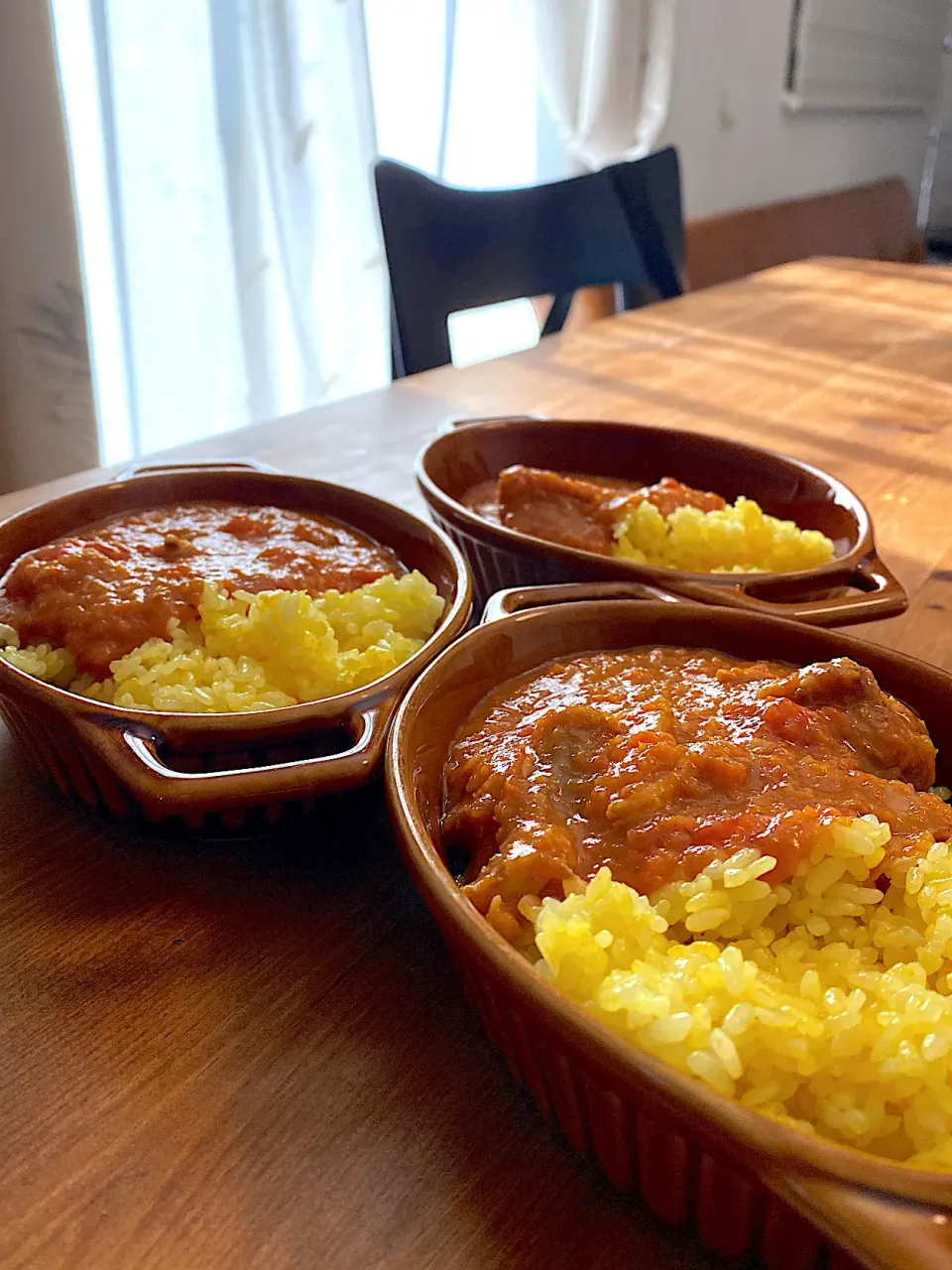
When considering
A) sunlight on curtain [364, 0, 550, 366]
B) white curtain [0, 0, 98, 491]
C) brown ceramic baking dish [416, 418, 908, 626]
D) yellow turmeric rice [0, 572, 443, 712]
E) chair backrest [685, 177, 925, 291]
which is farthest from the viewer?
chair backrest [685, 177, 925, 291]

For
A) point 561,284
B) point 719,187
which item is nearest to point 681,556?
point 561,284

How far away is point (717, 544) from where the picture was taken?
936 mm

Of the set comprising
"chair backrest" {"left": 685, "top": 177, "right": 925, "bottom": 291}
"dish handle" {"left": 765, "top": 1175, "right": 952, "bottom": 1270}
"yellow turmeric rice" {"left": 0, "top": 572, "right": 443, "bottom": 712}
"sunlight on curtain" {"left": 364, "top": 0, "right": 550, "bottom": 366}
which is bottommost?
"chair backrest" {"left": 685, "top": 177, "right": 925, "bottom": 291}

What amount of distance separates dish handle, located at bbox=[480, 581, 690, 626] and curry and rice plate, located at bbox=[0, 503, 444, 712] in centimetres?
6

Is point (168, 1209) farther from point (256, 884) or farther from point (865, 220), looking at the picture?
point (865, 220)

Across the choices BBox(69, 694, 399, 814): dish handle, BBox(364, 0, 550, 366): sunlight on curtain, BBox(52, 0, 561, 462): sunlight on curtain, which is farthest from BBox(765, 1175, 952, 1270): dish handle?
BBox(364, 0, 550, 366): sunlight on curtain

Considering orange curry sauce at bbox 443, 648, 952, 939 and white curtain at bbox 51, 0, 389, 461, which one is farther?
white curtain at bbox 51, 0, 389, 461

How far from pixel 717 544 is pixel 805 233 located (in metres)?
3.48

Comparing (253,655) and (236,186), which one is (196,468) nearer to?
(253,655)

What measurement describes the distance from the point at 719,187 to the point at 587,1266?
4251 mm

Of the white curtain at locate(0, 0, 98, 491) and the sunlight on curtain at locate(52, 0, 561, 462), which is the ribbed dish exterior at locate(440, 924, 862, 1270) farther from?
the sunlight on curtain at locate(52, 0, 561, 462)

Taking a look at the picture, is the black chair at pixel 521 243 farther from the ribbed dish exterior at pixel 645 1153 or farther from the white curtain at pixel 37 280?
the ribbed dish exterior at pixel 645 1153

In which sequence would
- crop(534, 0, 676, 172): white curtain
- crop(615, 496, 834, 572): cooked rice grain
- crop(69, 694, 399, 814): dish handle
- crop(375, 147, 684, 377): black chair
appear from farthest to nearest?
crop(534, 0, 676, 172): white curtain, crop(375, 147, 684, 377): black chair, crop(615, 496, 834, 572): cooked rice grain, crop(69, 694, 399, 814): dish handle

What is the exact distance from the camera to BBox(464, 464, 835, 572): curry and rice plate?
937 millimetres
